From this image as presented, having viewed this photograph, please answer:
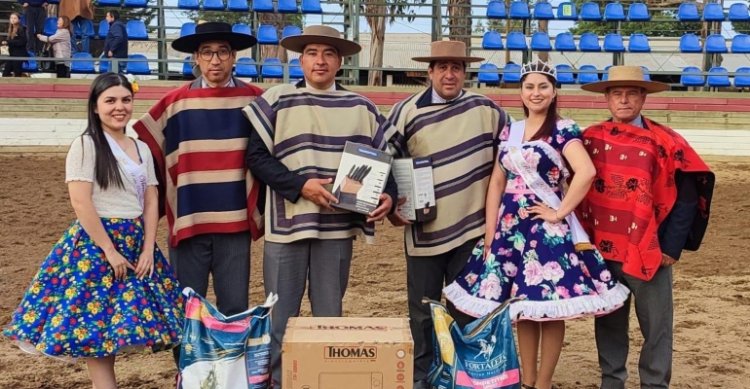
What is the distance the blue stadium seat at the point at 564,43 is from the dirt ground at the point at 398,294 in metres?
7.36

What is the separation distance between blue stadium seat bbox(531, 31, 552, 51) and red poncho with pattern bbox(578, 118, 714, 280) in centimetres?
1464

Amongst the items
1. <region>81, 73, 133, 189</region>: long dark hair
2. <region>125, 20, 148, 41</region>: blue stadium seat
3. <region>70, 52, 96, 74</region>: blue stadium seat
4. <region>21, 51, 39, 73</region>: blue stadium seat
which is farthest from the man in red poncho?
<region>125, 20, 148, 41</region>: blue stadium seat

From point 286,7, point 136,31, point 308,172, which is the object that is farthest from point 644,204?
point 136,31

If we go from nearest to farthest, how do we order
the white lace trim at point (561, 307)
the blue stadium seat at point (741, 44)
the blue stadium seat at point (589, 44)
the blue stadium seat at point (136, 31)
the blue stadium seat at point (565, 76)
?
the white lace trim at point (561, 307)
the blue stadium seat at point (136, 31)
the blue stadium seat at point (565, 76)
the blue stadium seat at point (741, 44)
the blue stadium seat at point (589, 44)

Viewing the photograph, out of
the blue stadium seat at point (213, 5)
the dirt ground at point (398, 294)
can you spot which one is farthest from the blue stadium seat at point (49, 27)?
the dirt ground at point (398, 294)

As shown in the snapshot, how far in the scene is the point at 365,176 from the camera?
393 cm

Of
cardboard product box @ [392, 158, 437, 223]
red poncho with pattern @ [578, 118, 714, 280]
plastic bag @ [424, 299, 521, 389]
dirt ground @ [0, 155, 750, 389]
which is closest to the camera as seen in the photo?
plastic bag @ [424, 299, 521, 389]

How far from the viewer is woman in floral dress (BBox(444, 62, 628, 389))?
383 cm

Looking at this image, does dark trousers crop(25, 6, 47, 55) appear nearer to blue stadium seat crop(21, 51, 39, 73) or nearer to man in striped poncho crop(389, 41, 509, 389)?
blue stadium seat crop(21, 51, 39, 73)

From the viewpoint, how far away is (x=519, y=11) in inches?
755

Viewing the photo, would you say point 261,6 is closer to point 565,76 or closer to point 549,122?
point 565,76

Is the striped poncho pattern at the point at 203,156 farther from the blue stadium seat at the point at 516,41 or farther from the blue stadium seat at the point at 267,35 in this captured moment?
the blue stadium seat at the point at 516,41

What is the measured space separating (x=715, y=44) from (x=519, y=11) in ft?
14.6

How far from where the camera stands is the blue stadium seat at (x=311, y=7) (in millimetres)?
18016
